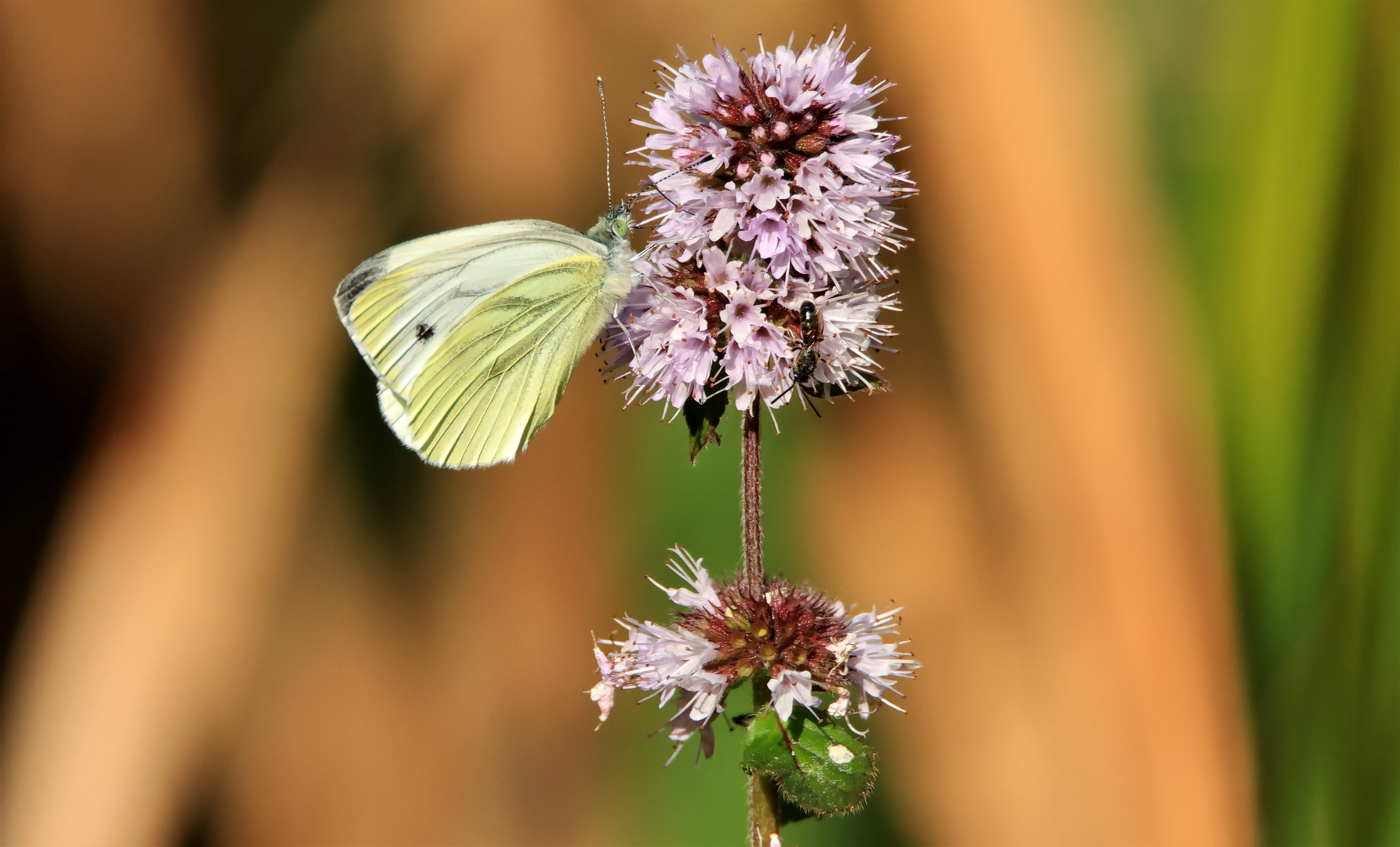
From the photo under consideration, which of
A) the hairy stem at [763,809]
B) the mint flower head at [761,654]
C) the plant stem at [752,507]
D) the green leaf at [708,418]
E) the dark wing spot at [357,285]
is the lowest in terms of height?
the hairy stem at [763,809]

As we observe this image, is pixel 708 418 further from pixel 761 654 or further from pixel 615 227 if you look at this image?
pixel 615 227

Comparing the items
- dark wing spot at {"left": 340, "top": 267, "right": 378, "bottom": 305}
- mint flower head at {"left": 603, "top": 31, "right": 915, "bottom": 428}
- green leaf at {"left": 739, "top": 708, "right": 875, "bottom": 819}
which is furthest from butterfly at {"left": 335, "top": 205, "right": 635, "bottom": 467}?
green leaf at {"left": 739, "top": 708, "right": 875, "bottom": 819}

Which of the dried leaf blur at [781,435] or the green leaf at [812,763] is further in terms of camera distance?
the dried leaf blur at [781,435]

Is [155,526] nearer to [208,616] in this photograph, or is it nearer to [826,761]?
[208,616]

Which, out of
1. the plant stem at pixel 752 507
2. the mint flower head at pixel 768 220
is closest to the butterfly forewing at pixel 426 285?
the mint flower head at pixel 768 220

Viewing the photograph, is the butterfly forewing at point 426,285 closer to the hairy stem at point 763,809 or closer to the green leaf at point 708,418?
the green leaf at point 708,418

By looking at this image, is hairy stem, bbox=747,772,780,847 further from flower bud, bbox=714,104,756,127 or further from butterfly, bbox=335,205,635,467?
flower bud, bbox=714,104,756,127

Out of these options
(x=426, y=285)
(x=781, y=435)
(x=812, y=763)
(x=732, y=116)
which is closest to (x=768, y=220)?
(x=732, y=116)
